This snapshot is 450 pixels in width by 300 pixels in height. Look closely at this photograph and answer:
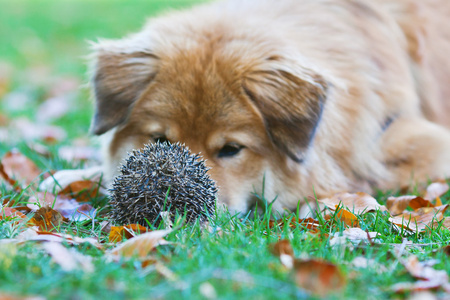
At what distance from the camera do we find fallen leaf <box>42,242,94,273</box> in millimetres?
2026

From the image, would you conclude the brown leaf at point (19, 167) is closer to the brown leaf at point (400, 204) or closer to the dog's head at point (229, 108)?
the dog's head at point (229, 108)

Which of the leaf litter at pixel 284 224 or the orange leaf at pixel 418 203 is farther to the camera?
the orange leaf at pixel 418 203

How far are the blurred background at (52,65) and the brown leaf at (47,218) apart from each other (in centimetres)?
137

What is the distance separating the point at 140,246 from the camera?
7.45 ft

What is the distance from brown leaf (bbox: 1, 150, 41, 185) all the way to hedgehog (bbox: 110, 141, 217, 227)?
1.18 metres

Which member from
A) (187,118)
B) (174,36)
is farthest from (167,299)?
Answer: (174,36)

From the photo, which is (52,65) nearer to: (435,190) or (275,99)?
(275,99)

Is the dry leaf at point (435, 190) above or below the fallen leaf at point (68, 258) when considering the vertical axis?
below

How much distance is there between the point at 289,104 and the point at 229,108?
0.36 m

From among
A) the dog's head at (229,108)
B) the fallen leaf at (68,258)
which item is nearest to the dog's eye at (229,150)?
the dog's head at (229,108)

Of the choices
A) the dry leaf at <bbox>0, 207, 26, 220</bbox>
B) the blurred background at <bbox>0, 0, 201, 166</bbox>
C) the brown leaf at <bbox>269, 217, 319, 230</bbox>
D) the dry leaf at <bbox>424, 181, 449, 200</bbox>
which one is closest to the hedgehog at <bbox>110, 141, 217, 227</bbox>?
the brown leaf at <bbox>269, 217, 319, 230</bbox>

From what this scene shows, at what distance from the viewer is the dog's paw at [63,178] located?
3.43 metres

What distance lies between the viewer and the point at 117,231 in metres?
2.60

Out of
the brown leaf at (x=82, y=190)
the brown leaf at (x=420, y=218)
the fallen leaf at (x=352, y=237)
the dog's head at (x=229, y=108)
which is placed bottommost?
the brown leaf at (x=82, y=190)
